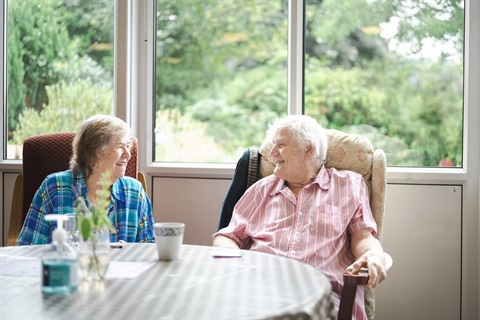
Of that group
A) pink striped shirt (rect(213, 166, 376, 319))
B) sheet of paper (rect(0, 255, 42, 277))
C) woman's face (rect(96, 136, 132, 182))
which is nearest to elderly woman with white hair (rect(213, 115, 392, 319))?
pink striped shirt (rect(213, 166, 376, 319))

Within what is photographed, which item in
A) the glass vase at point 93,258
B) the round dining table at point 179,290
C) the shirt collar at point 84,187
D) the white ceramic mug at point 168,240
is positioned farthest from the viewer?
the shirt collar at point 84,187

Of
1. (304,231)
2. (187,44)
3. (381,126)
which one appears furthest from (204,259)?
(187,44)

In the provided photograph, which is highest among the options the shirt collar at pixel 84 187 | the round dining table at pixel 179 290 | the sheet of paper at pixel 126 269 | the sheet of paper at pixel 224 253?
the shirt collar at pixel 84 187

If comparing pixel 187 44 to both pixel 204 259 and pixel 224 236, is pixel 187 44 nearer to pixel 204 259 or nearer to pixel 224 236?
pixel 224 236

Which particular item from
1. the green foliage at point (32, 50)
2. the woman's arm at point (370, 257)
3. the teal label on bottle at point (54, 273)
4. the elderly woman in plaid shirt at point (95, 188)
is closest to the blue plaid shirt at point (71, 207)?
the elderly woman in plaid shirt at point (95, 188)

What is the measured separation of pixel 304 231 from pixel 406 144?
106 cm

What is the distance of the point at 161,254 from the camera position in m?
1.90

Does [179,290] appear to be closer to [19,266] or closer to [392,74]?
[19,266]

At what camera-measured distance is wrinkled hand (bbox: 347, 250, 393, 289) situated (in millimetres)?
2105

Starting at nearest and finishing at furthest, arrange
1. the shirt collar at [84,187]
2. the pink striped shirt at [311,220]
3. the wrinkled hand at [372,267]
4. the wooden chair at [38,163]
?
1. the wrinkled hand at [372,267]
2. the pink striped shirt at [311,220]
3. the shirt collar at [84,187]
4. the wooden chair at [38,163]

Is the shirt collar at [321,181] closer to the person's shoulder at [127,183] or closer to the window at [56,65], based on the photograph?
the person's shoulder at [127,183]

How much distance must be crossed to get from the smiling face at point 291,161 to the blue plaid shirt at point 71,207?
58 centimetres

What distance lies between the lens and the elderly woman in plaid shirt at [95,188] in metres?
2.58

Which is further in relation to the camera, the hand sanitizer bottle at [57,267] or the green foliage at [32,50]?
the green foliage at [32,50]
